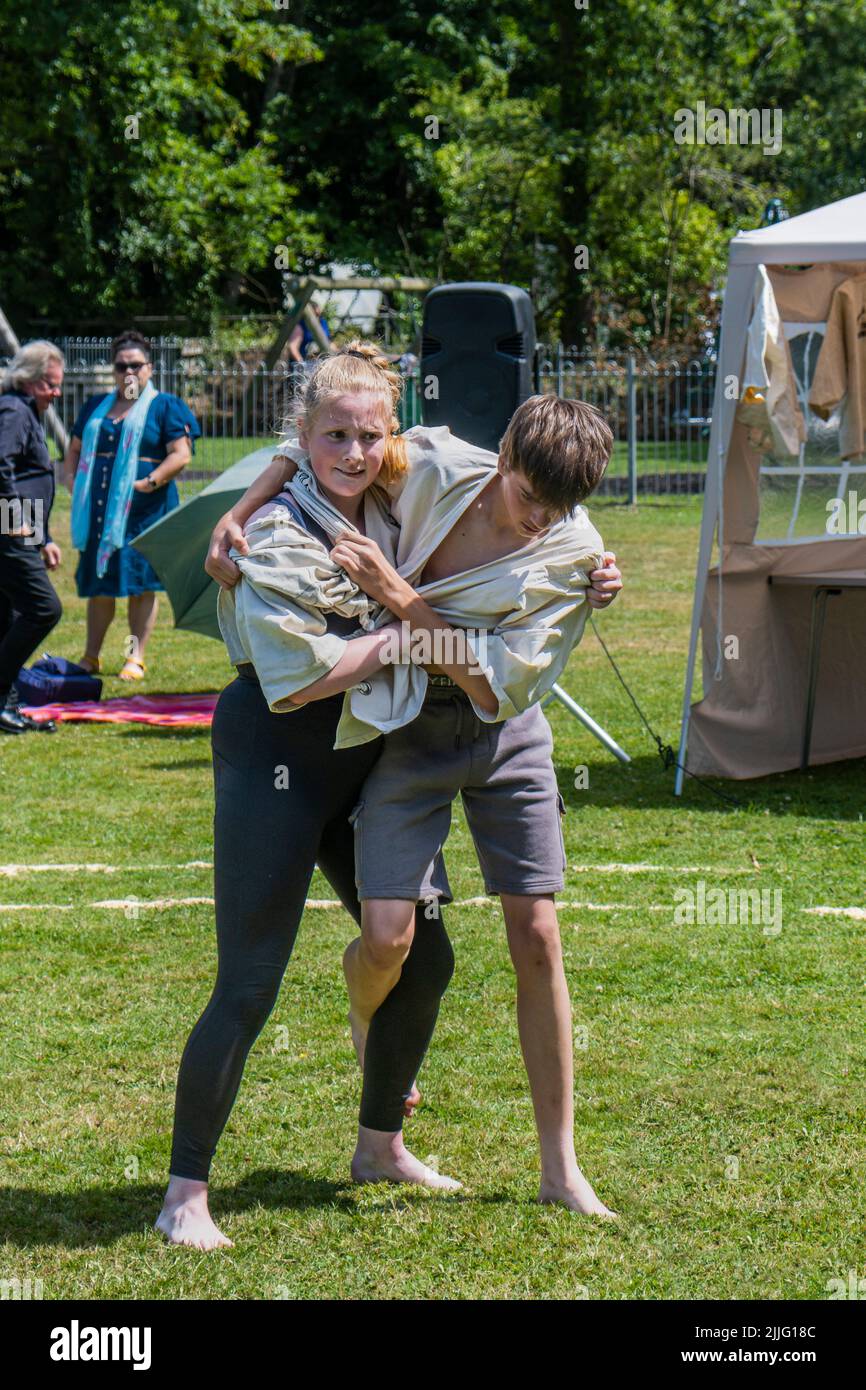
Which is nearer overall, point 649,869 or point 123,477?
point 649,869

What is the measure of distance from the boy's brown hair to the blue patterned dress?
7.45 metres

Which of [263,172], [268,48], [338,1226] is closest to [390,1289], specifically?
[338,1226]

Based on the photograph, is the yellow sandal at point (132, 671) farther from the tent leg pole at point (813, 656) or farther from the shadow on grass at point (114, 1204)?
the shadow on grass at point (114, 1204)

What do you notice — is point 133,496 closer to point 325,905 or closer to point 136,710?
point 136,710

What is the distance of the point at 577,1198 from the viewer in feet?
11.3

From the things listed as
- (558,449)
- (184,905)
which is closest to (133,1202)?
(558,449)

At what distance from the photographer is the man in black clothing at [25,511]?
29.0ft

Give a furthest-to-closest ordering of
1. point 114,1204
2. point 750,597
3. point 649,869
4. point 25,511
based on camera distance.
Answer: point 25,511 < point 750,597 < point 649,869 < point 114,1204

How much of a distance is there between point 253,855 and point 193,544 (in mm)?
5971

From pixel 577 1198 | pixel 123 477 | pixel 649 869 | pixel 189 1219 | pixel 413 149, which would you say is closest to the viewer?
pixel 189 1219

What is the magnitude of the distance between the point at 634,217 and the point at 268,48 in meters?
8.55

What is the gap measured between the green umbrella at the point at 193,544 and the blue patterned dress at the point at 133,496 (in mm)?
1188

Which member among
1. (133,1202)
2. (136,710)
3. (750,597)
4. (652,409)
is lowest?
(136,710)

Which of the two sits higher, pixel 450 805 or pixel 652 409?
pixel 652 409
